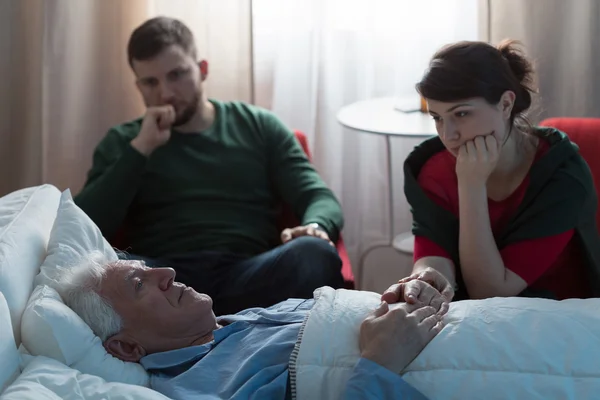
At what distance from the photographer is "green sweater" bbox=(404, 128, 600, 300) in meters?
1.98

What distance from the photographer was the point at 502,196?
2096 mm

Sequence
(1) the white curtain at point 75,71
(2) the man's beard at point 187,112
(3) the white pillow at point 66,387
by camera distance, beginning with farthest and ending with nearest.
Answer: (1) the white curtain at point 75,71, (2) the man's beard at point 187,112, (3) the white pillow at point 66,387

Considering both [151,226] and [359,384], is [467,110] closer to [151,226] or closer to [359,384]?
[359,384]

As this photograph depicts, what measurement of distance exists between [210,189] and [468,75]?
3.14 feet

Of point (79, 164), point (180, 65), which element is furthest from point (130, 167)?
point (79, 164)

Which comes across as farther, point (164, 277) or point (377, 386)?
point (164, 277)

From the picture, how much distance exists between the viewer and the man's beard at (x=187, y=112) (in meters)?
2.66

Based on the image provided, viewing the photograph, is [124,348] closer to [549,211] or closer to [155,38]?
[549,211]

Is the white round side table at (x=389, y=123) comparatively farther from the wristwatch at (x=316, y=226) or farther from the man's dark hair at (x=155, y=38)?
the man's dark hair at (x=155, y=38)

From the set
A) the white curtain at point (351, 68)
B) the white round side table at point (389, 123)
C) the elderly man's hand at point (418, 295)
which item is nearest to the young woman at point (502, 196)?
the elderly man's hand at point (418, 295)

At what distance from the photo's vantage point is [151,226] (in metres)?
2.60

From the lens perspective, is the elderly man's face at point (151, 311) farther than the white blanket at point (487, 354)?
Yes

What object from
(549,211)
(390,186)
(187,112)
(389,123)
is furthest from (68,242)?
(390,186)

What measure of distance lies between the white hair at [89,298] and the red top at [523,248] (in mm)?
777
